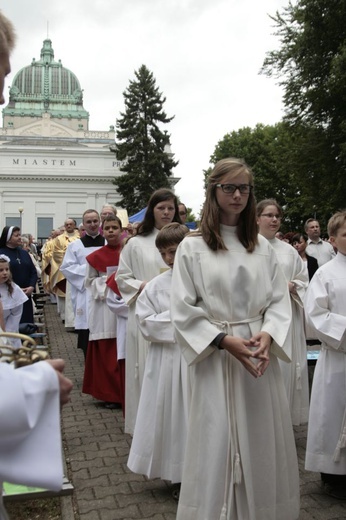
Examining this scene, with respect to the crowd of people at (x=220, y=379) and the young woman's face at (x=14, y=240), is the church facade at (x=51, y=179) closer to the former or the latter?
the young woman's face at (x=14, y=240)

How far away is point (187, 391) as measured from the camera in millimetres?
4387

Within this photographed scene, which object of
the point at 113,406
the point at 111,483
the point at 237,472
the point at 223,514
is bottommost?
the point at 113,406

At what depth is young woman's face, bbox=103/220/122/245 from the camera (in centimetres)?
747

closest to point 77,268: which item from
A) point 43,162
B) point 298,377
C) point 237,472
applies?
point 298,377

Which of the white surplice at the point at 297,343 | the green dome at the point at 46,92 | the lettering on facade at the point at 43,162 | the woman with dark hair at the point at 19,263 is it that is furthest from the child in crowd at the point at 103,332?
the green dome at the point at 46,92

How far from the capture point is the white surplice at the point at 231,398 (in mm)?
3414

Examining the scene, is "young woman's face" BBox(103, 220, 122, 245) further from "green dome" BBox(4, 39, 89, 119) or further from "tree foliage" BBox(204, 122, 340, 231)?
"green dome" BBox(4, 39, 89, 119)

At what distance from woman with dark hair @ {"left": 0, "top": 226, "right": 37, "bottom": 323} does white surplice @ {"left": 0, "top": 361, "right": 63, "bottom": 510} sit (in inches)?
317

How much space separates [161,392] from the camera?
461 cm

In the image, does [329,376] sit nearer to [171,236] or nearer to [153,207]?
[171,236]

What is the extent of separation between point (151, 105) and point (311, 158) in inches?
1556

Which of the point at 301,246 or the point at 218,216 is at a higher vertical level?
the point at 218,216

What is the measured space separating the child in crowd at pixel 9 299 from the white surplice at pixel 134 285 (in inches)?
78.4

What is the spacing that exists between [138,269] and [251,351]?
8.96 feet
